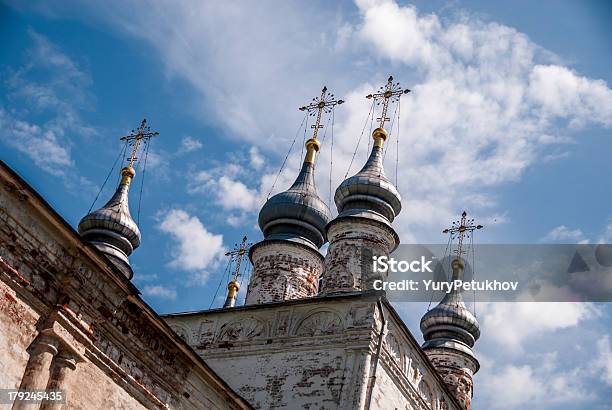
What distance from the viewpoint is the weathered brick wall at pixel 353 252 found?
49.6ft

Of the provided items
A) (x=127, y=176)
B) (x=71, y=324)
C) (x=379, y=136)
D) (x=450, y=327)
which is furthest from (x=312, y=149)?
(x=71, y=324)

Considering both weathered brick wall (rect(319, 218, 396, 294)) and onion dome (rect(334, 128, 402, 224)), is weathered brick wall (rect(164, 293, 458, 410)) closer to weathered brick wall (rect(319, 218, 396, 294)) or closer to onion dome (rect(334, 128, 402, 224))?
weathered brick wall (rect(319, 218, 396, 294))

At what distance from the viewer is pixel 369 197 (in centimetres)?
1631

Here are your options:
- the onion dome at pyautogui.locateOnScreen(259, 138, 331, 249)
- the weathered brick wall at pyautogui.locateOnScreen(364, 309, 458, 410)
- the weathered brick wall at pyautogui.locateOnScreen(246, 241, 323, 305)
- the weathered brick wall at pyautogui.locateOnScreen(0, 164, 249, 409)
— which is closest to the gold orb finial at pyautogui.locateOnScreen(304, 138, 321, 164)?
the onion dome at pyautogui.locateOnScreen(259, 138, 331, 249)

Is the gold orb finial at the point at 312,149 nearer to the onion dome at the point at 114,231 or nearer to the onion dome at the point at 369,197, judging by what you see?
the onion dome at the point at 369,197

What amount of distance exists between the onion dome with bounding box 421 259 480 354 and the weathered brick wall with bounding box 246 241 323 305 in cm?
443

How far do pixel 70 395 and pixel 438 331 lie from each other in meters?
12.5

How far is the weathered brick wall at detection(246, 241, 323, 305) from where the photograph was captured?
15859 millimetres

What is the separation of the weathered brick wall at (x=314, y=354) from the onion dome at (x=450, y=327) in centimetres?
520

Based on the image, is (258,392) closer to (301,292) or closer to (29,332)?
(301,292)

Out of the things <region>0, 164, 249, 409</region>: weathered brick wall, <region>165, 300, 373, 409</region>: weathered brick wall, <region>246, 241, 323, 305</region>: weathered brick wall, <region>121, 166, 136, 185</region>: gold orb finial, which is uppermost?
<region>121, 166, 136, 185</region>: gold orb finial

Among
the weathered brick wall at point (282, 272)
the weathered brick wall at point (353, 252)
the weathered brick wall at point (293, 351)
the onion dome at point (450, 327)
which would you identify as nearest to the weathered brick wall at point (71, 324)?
the weathered brick wall at point (293, 351)

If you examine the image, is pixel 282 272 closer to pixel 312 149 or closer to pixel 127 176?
pixel 312 149

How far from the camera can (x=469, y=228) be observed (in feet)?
69.9
